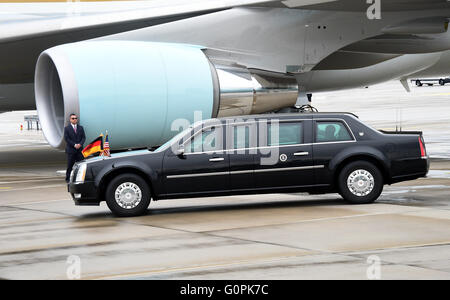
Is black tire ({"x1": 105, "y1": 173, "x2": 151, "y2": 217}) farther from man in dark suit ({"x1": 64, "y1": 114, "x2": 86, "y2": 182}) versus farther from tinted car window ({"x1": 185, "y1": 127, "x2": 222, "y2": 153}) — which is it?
man in dark suit ({"x1": 64, "y1": 114, "x2": 86, "y2": 182})

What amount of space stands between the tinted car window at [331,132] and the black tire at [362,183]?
1.44 feet

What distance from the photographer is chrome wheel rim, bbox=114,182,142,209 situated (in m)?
11.5

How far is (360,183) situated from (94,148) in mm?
4621

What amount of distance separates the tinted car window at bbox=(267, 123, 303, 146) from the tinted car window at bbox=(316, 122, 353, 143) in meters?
0.26

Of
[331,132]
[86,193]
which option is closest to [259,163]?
[331,132]

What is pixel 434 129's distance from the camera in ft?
93.7

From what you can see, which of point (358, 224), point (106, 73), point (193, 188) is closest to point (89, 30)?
point (106, 73)

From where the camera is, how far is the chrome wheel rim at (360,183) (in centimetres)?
1198

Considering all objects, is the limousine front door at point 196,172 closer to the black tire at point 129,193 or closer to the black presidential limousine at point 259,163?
the black presidential limousine at point 259,163

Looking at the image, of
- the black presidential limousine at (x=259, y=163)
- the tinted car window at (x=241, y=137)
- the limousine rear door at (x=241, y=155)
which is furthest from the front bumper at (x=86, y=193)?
the tinted car window at (x=241, y=137)

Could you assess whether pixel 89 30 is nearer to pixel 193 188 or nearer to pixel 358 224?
pixel 193 188

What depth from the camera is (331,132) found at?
12.3 meters
